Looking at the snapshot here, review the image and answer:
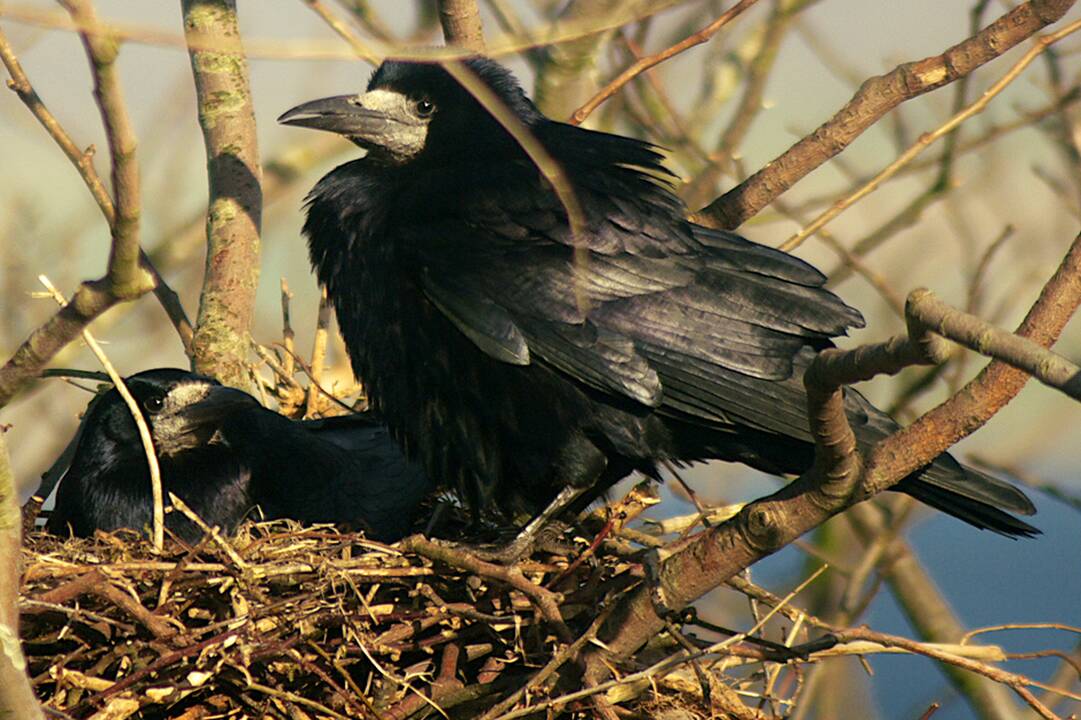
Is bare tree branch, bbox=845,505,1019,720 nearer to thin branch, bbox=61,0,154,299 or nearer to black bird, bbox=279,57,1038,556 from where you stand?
black bird, bbox=279,57,1038,556

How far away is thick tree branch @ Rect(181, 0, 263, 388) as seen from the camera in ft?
16.5

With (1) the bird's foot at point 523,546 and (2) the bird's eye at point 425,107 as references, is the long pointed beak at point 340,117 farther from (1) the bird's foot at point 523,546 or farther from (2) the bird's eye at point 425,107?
(1) the bird's foot at point 523,546

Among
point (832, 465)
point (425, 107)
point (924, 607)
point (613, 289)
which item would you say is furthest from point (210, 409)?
point (924, 607)

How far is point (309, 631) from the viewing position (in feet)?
11.6

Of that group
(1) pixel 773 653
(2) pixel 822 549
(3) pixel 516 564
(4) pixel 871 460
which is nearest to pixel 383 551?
(3) pixel 516 564

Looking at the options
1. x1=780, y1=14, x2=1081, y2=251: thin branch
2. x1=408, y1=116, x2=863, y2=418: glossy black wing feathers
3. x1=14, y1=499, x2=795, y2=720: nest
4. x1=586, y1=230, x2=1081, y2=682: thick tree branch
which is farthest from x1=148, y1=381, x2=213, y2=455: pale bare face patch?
x1=780, y1=14, x2=1081, y2=251: thin branch

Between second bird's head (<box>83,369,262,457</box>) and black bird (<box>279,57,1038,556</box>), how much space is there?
0.45 meters

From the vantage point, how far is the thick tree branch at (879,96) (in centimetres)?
420

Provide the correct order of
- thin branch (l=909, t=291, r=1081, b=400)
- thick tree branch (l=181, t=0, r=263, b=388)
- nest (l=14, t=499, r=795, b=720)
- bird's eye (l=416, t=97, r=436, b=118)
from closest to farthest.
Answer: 1. thin branch (l=909, t=291, r=1081, b=400)
2. nest (l=14, t=499, r=795, b=720)
3. bird's eye (l=416, t=97, r=436, b=118)
4. thick tree branch (l=181, t=0, r=263, b=388)

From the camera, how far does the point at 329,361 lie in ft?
19.1

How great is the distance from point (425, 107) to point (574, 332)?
3.44ft

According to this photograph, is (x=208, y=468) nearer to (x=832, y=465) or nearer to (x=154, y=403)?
(x=154, y=403)

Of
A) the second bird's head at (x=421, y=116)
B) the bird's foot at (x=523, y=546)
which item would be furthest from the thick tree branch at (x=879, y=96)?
the bird's foot at (x=523, y=546)

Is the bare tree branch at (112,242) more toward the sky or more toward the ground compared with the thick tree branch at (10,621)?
more toward the sky
